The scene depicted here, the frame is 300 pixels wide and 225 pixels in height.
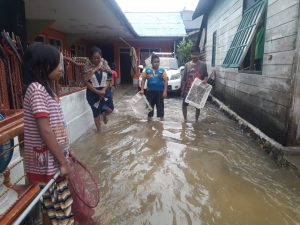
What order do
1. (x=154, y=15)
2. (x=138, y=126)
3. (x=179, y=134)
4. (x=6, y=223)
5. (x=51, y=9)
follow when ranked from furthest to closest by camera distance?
1. (x=154, y=15)
2. (x=51, y=9)
3. (x=138, y=126)
4. (x=179, y=134)
5. (x=6, y=223)

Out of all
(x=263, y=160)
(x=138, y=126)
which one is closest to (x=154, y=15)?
(x=138, y=126)

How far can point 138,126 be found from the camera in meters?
6.54

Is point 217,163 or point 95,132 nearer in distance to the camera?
point 217,163

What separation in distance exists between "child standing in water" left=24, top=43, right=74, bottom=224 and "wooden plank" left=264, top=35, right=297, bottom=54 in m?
3.60

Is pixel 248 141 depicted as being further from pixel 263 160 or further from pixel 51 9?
pixel 51 9

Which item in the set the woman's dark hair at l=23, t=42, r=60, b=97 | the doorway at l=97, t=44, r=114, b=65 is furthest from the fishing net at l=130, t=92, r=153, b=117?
the doorway at l=97, t=44, r=114, b=65

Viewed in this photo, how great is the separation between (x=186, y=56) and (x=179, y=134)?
10.5 m

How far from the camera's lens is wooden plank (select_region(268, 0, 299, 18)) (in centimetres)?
430

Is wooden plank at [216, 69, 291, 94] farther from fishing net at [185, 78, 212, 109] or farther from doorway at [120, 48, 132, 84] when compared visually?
doorway at [120, 48, 132, 84]

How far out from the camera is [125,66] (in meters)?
19.2

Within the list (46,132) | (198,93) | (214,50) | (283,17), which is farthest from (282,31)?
(214,50)

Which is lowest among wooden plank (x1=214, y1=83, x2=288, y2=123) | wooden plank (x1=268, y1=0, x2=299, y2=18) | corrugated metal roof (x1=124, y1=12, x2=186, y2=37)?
wooden plank (x1=214, y1=83, x2=288, y2=123)

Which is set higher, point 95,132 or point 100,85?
point 100,85

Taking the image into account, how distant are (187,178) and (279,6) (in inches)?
129
